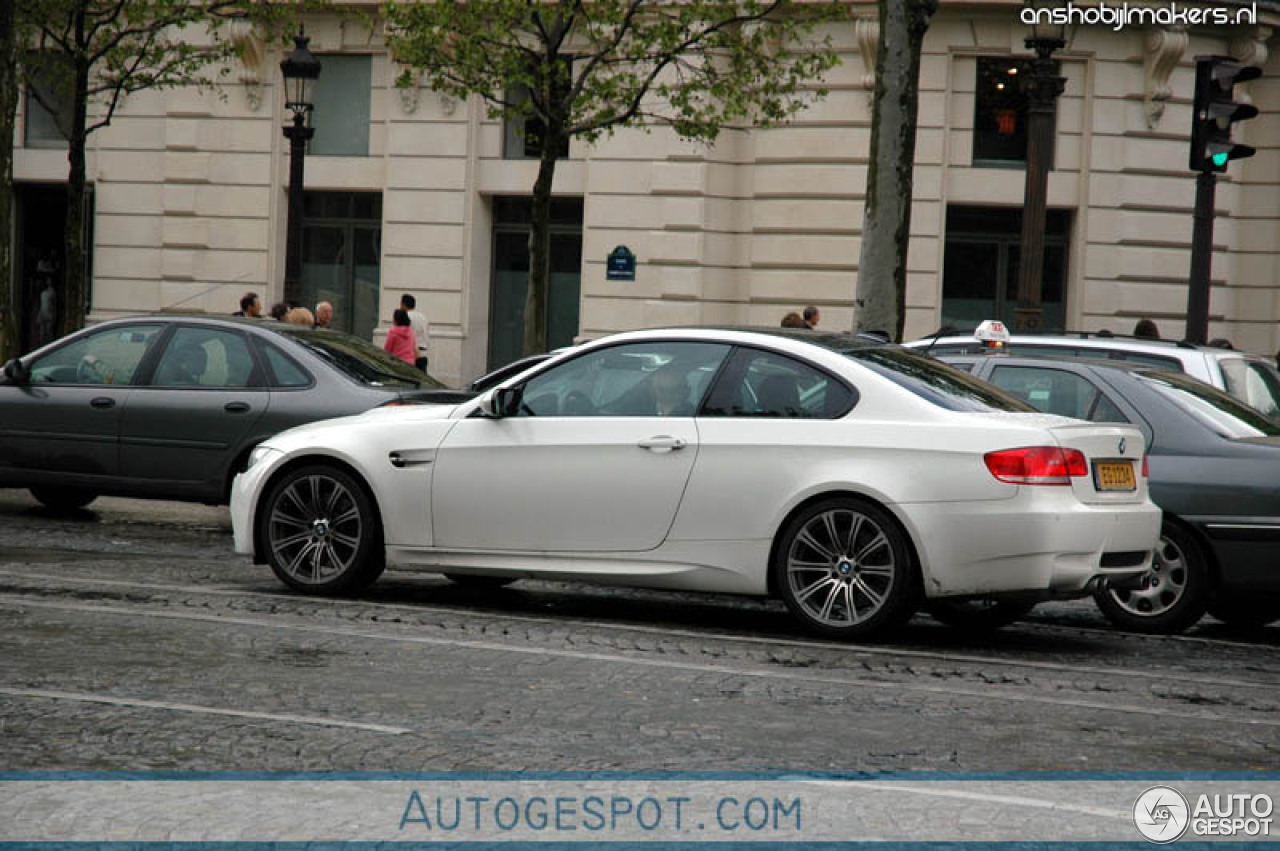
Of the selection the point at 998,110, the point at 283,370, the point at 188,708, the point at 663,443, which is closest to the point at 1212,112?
the point at 283,370

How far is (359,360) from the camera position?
13469 mm

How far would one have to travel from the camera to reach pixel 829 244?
27688mm

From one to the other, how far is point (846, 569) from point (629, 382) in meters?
1.43

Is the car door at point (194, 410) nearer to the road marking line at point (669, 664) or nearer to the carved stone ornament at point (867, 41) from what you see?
the road marking line at point (669, 664)

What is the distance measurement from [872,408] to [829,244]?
18.9 metres

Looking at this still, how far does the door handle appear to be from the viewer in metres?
9.22

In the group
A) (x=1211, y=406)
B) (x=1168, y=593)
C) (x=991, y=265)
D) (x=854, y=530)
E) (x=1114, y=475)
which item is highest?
(x=991, y=265)

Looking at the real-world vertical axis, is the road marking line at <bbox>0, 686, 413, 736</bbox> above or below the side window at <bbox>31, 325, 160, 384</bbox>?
below

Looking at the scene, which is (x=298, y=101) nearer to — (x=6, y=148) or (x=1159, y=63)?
(x=6, y=148)

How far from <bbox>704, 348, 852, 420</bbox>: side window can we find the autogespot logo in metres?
3.43

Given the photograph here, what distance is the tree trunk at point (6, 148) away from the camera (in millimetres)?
20828

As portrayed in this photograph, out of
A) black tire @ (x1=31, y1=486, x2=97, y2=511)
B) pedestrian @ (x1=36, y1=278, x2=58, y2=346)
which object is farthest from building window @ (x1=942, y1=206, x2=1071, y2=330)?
black tire @ (x1=31, y1=486, x2=97, y2=511)

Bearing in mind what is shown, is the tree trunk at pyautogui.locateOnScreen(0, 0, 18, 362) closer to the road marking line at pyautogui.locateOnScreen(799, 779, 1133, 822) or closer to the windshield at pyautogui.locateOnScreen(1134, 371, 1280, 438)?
the windshield at pyautogui.locateOnScreen(1134, 371, 1280, 438)
